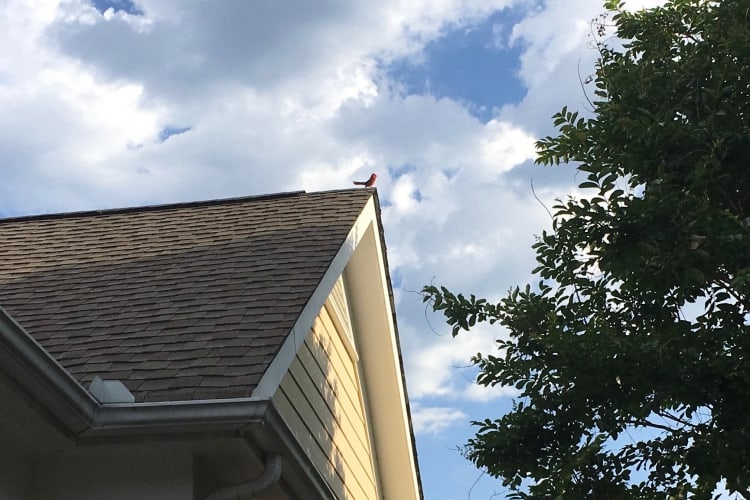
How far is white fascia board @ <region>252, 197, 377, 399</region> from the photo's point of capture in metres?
4.35

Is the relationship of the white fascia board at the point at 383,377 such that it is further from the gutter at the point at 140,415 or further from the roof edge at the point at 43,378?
the roof edge at the point at 43,378

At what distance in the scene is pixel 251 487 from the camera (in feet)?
13.6

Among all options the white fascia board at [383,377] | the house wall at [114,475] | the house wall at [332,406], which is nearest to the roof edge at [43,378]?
the house wall at [114,475]

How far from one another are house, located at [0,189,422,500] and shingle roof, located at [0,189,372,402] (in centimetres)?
2

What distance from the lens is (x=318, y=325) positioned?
23.1 feet

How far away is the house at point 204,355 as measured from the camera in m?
3.89

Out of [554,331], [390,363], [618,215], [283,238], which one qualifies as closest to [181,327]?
[283,238]

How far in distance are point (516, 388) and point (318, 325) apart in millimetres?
1881

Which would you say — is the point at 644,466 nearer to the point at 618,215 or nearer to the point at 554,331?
the point at 554,331

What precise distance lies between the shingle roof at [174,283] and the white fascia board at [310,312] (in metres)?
0.05

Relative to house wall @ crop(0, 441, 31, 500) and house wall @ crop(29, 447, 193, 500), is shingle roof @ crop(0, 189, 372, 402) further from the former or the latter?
house wall @ crop(0, 441, 31, 500)

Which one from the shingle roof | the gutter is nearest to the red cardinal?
the shingle roof

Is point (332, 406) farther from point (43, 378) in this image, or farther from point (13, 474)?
point (43, 378)

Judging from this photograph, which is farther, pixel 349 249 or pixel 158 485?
pixel 349 249
